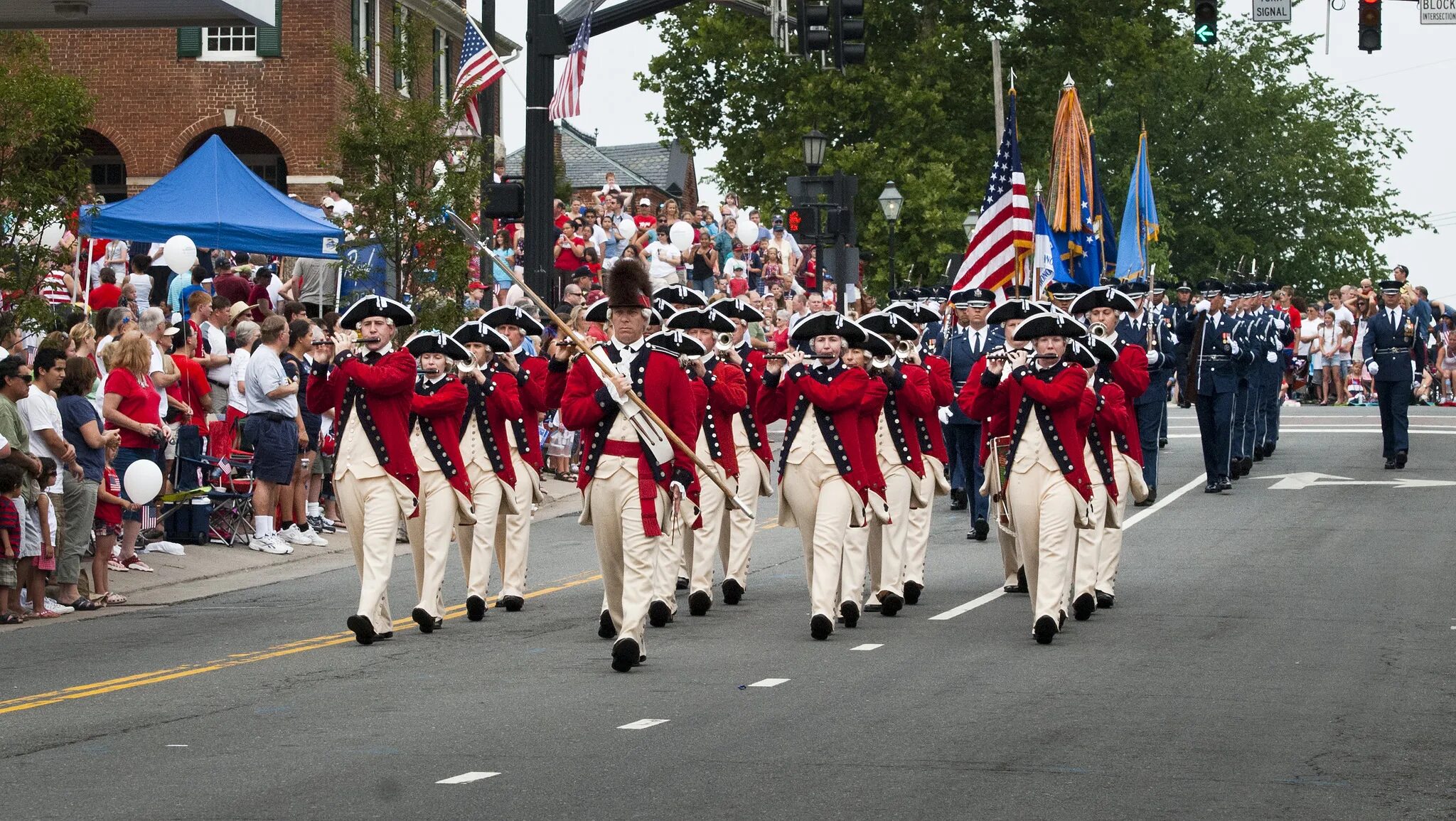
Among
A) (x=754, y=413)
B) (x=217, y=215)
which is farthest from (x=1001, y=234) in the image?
(x=217, y=215)

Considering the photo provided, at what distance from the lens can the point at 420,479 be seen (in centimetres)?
1320

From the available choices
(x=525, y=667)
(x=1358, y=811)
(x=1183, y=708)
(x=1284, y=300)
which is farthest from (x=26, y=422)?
(x=1284, y=300)

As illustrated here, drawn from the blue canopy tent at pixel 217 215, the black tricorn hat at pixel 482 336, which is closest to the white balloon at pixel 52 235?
the blue canopy tent at pixel 217 215

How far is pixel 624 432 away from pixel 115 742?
10.8 ft

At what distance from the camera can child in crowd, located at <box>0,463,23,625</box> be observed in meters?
13.5

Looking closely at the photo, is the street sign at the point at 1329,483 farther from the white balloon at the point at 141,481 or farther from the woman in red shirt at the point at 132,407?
the white balloon at the point at 141,481

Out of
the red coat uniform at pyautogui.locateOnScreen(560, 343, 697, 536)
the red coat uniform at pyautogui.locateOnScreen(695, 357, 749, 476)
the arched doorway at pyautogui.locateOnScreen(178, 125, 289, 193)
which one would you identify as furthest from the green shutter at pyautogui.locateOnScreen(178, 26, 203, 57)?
the red coat uniform at pyautogui.locateOnScreen(560, 343, 697, 536)

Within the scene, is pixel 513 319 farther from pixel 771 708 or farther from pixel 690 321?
pixel 771 708

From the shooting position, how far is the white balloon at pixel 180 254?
22703mm

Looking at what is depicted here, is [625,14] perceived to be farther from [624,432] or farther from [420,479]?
[624,432]

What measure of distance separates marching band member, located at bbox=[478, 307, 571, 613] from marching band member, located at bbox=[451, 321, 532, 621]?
0.04 m

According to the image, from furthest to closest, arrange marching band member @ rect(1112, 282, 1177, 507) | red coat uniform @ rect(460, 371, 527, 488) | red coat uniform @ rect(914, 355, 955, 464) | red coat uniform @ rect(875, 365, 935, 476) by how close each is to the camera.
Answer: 1. marching band member @ rect(1112, 282, 1177, 507)
2. red coat uniform @ rect(914, 355, 955, 464)
3. red coat uniform @ rect(460, 371, 527, 488)
4. red coat uniform @ rect(875, 365, 935, 476)

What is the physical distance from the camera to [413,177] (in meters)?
19.5

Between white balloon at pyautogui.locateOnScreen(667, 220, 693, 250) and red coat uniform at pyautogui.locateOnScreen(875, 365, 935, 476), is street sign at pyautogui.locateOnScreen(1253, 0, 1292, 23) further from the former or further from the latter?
red coat uniform at pyautogui.locateOnScreen(875, 365, 935, 476)
